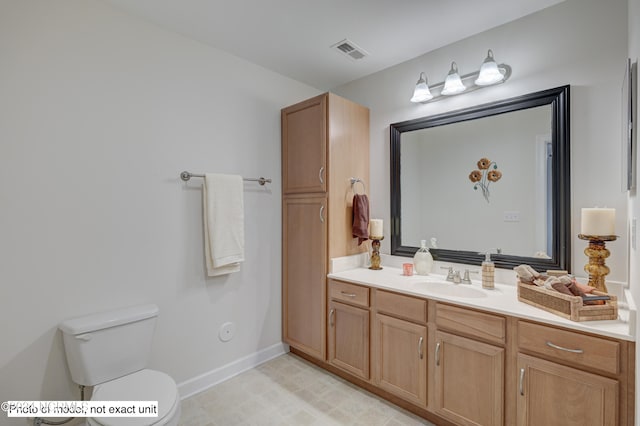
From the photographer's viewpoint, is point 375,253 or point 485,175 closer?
point 485,175

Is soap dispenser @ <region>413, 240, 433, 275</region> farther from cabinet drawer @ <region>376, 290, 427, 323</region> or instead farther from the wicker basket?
the wicker basket

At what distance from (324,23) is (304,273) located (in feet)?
6.10

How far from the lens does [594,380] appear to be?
4.29 feet

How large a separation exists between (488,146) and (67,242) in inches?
105

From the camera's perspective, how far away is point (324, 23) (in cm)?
204

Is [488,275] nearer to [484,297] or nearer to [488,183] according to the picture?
[484,297]

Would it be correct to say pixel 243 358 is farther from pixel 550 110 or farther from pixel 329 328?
pixel 550 110

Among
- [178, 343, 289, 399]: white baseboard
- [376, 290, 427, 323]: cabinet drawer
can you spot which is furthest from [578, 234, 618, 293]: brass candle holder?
[178, 343, 289, 399]: white baseboard

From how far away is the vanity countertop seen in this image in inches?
51.8

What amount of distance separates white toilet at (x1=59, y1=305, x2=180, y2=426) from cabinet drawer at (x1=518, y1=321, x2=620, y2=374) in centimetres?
170

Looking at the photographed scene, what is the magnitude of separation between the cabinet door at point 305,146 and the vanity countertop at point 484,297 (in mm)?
776

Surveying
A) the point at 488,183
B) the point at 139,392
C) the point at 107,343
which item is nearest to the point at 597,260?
the point at 488,183

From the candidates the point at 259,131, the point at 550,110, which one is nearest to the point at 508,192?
the point at 550,110

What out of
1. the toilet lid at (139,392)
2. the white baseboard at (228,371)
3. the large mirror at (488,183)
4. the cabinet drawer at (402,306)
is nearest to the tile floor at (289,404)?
the white baseboard at (228,371)
